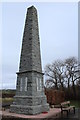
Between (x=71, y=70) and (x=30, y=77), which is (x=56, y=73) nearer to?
(x=71, y=70)

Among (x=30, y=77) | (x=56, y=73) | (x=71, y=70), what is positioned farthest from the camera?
(x=56, y=73)

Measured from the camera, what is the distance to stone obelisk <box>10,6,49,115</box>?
10.6m

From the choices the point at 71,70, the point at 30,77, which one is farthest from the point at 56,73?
the point at 30,77

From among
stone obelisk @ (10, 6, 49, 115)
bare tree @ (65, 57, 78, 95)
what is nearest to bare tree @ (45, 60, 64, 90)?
bare tree @ (65, 57, 78, 95)

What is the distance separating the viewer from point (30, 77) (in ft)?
35.9

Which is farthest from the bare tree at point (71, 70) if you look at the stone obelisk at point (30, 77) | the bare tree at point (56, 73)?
the stone obelisk at point (30, 77)

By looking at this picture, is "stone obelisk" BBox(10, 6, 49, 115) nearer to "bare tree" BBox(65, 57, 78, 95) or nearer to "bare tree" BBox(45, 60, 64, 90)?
"bare tree" BBox(65, 57, 78, 95)

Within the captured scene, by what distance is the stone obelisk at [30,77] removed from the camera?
418 inches

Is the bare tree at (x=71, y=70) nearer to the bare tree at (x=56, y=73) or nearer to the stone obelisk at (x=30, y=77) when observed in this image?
the bare tree at (x=56, y=73)

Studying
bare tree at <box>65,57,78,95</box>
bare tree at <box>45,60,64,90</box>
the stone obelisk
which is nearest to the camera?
the stone obelisk

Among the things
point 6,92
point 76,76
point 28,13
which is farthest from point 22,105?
point 76,76

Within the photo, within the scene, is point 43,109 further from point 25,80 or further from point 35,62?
point 35,62

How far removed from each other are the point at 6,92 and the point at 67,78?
408 inches

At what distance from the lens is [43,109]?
37.5 feet
